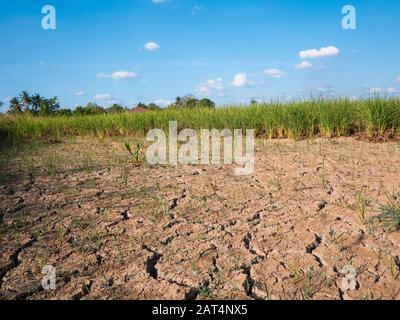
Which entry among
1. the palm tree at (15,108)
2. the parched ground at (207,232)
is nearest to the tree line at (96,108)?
the palm tree at (15,108)

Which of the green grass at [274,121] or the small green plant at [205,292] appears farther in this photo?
→ the green grass at [274,121]

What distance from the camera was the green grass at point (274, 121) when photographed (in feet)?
18.5

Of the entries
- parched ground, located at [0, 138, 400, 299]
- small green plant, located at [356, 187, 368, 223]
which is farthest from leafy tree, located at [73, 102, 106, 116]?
small green plant, located at [356, 187, 368, 223]

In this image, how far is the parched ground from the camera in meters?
1.97

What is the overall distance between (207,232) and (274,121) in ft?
13.5

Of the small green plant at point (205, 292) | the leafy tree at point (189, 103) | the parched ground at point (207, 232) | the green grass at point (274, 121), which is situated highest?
the leafy tree at point (189, 103)

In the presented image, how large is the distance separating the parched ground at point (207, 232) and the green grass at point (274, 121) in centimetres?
170

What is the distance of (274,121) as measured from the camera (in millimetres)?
6305

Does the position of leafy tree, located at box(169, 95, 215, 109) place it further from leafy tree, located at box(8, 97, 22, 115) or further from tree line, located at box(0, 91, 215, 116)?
leafy tree, located at box(8, 97, 22, 115)

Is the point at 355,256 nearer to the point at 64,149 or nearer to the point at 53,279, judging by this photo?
the point at 53,279

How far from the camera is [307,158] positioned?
4352 millimetres

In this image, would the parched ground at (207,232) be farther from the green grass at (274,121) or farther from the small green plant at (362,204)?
the green grass at (274,121)

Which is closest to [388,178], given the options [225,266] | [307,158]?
[307,158]
